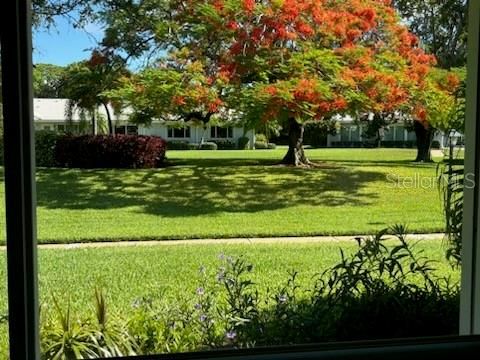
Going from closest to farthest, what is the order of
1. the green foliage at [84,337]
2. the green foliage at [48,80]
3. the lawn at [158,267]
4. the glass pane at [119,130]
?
1. the green foliage at [84,337]
2. the green foliage at [48,80]
3. the lawn at [158,267]
4. the glass pane at [119,130]

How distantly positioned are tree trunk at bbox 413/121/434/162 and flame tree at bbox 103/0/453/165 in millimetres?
22

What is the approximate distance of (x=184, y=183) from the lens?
2.26 metres

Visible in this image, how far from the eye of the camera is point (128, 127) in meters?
2.18

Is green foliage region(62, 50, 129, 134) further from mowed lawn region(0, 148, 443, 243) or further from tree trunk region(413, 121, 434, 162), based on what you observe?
tree trunk region(413, 121, 434, 162)

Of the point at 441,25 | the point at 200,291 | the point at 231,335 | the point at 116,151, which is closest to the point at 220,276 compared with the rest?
the point at 200,291

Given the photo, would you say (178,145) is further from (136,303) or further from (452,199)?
(452,199)

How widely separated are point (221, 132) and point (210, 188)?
245 millimetres

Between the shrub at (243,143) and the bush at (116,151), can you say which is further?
the shrub at (243,143)

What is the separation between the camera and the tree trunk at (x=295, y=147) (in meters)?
2.28

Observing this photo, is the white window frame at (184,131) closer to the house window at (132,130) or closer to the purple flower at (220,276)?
the house window at (132,130)

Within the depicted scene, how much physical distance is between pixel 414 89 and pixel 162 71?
1090mm

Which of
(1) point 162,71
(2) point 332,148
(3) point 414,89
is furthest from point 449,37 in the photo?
(1) point 162,71

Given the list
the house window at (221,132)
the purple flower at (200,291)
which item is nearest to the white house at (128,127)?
the house window at (221,132)

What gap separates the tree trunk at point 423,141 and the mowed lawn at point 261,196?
0.03 meters
